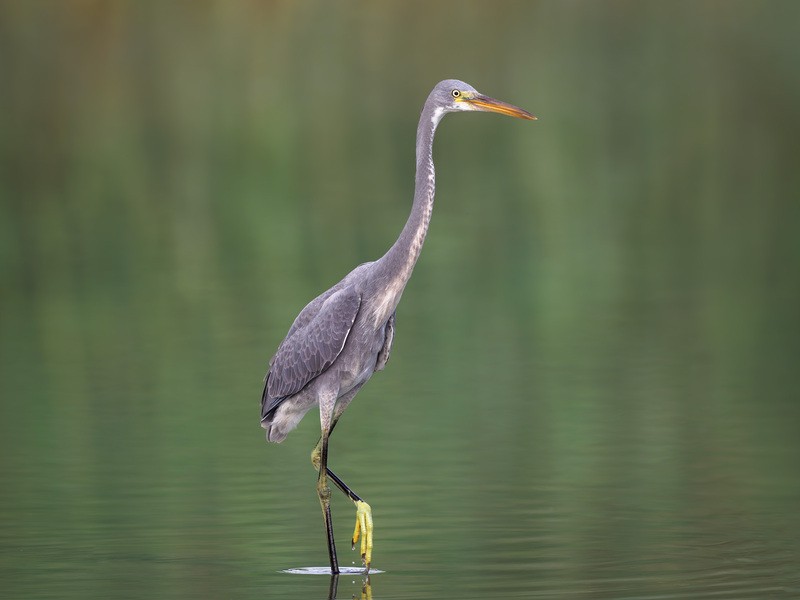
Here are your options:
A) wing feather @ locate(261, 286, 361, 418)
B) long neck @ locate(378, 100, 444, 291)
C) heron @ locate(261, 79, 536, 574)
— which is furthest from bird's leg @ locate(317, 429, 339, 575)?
long neck @ locate(378, 100, 444, 291)

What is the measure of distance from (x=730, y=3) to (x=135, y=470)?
36161 millimetres

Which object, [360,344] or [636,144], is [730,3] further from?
[360,344]

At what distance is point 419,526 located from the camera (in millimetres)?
10484

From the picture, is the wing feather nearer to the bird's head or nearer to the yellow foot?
the yellow foot

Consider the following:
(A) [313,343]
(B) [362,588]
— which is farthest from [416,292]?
(B) [362,588]

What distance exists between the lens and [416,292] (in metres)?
23.1

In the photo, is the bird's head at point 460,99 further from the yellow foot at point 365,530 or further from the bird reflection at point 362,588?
the bird reflection at point 362,588

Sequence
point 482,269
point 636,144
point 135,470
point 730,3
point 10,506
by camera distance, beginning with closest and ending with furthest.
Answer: point 10,506, point 135,470, point 482,269, point 636,144, point 730,3

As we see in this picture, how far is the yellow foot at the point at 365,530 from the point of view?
31.5 ft

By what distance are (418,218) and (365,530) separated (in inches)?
67.0

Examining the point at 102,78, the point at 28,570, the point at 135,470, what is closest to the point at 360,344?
the point at 28,570

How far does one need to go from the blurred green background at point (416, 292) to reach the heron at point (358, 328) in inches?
24.9

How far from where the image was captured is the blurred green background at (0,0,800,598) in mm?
10195

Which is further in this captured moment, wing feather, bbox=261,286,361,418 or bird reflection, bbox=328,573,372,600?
wing feather, bbox=261,286,361,418
